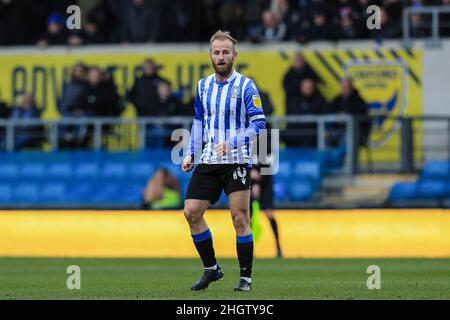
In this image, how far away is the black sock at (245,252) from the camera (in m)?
11.7

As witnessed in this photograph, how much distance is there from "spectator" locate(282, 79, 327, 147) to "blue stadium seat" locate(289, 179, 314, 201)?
3.04 ft

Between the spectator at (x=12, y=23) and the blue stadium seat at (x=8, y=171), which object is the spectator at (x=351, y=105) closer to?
the blue stadium seat at (x=8, y=171)

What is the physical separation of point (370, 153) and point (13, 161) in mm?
6454

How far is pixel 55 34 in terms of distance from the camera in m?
→ 25.6

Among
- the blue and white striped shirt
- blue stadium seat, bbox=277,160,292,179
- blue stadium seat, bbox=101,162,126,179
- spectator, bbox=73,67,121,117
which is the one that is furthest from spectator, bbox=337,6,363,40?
the blue and white striped shirt

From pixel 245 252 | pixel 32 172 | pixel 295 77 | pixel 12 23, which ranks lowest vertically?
pixel 32 172

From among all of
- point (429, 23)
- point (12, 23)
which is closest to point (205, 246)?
point (429, 23)

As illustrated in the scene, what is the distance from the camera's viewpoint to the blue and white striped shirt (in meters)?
11.6

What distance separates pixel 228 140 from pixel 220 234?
30.6ft

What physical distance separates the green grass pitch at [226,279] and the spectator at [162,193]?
241cm

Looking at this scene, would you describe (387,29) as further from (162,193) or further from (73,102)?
(73,102)

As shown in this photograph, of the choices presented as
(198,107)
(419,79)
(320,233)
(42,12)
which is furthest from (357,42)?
(198,107)

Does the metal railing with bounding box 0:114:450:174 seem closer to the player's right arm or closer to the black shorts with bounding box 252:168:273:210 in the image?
the black shorts with bounding box 252:168:273:210

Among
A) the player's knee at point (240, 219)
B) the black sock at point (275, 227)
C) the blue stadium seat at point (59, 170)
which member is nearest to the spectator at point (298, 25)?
the blue stadium seat at point (59, 170)
